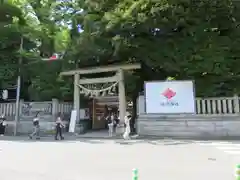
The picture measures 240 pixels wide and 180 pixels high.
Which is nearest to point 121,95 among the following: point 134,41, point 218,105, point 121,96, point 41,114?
point 121,96

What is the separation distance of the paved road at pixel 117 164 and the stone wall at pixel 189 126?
5.53 meters

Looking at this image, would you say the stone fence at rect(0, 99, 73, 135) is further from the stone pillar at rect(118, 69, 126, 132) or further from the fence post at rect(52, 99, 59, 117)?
the stone pillar at rect(118, 69, 126, 132)

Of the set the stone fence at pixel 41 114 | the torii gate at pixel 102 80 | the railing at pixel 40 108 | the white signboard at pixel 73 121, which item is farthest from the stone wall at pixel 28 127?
the torii gate at pixel 102 80

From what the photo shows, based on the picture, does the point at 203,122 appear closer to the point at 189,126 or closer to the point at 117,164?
the point at 189,126

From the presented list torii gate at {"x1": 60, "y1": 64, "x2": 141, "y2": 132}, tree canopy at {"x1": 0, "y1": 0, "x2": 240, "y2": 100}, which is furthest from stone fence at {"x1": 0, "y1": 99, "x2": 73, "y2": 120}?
torii gate at {"x1": 60, "y1": 64, "x2": 141, "y2": 132}

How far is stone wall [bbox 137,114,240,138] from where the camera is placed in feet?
61.0

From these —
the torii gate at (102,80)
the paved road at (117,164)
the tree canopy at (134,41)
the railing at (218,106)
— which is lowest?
the paved road at (117,164)

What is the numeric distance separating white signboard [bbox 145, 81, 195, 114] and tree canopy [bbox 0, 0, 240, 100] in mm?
1160

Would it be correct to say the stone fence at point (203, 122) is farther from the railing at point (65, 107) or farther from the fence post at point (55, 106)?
the fence post at point (55, 106)

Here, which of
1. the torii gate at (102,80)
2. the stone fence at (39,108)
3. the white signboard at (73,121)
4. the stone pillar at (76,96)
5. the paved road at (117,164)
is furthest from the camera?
the stone fence at (39,108)

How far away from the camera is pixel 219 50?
61.7 feet

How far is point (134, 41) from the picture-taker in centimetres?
1988

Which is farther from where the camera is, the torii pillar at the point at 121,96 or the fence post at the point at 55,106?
the fence post at the point at 55,106

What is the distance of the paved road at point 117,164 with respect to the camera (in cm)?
837
